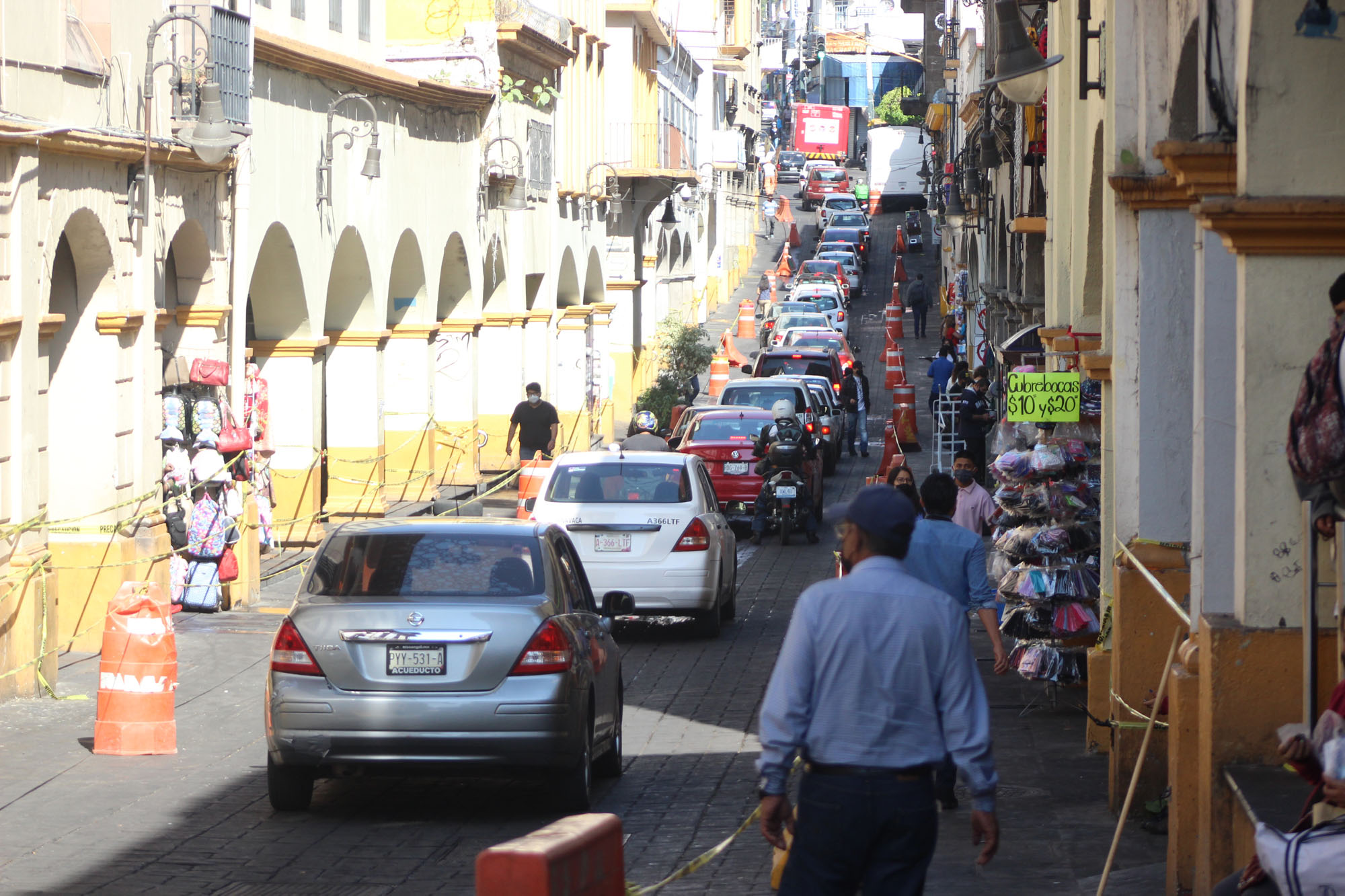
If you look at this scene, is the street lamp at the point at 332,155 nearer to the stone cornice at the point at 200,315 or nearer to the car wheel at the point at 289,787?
the stone cornice at the point at 200,315

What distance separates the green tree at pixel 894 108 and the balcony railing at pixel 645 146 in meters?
64.2

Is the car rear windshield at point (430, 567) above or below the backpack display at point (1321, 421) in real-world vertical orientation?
below

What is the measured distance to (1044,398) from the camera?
13.3 metres

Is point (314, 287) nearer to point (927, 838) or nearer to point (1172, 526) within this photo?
point (1172, 526)

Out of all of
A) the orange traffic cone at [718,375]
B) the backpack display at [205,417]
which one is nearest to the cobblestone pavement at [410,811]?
the backpack display at [205,417]

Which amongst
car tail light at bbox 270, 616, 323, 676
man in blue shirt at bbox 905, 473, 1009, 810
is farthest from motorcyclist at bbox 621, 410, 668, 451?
car tail light at bbox 270, 616, 323, 676

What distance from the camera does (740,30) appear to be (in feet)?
240

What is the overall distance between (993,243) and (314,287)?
1589 cm

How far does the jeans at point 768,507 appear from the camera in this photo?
2411 cm

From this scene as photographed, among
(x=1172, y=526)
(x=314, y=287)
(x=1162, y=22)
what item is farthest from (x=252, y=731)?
(x=314, y=287)

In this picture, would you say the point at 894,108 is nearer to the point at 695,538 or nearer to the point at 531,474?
the point at 531,474

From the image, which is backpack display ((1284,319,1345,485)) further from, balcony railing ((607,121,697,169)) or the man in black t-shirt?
balcony railing ((607,121,697,169))

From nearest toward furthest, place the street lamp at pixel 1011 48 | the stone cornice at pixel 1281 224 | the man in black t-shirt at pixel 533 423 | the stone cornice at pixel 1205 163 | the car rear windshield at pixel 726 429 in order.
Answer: the stone cornice at pixel 1281 224 → the stone cornice at pixel 1205 163 → the street lamp at pixel 1011 48 → the car rear windshield at pixel 726 429 → the man in black t-shirt at pixel 533 423

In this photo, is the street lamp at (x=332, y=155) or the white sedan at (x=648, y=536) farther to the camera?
the street lamp at (x=332, y=155)
